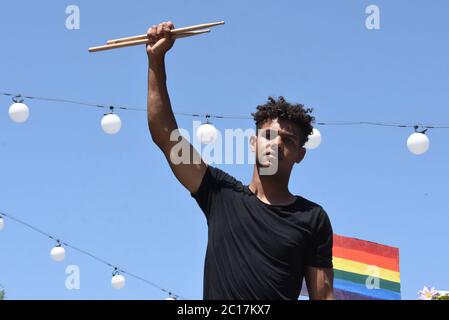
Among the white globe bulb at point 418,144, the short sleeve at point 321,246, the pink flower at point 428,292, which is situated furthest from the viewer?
the white globe bulb at point 418,144

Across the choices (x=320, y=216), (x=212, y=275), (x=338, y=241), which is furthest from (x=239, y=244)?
(x=338, y=241)

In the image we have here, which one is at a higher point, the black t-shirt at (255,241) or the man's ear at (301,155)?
the man's ear at (301,155)

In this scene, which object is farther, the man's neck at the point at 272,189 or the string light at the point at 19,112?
the string light at the point at 19,112

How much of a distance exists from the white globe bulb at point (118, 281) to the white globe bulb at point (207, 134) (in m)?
5.41

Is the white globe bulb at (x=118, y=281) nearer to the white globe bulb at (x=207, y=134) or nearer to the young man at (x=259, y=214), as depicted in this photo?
the white globe bulb at (x=207, y=134)

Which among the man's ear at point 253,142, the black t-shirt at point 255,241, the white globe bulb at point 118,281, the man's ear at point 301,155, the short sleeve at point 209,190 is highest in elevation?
the white globe bulb at point 118,281

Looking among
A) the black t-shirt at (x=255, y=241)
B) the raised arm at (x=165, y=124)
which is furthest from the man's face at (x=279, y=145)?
the raised arm at (x=165, y=124)

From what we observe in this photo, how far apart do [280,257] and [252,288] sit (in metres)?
0.19

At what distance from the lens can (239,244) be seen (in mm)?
3832

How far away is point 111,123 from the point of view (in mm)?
10117

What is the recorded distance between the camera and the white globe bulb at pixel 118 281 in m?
14.6
